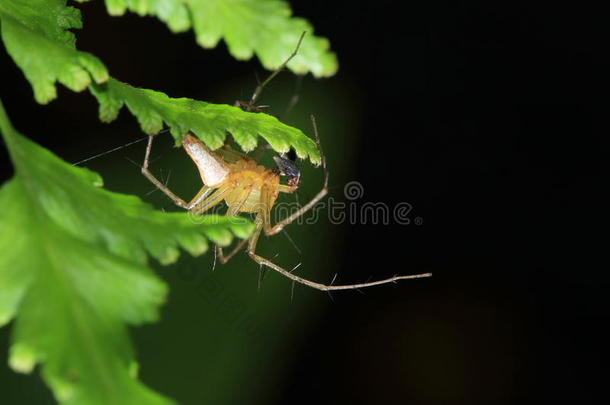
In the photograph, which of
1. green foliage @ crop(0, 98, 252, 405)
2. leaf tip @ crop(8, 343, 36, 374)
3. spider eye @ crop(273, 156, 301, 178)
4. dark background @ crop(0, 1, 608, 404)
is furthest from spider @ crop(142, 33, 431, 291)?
leaf tip @ crop(8, 343, 36, 374)

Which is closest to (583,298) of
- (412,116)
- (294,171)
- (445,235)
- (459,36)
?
(445,235)

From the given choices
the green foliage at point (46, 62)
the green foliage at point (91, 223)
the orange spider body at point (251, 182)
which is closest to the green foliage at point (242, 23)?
the green foliage at point (91, 223)

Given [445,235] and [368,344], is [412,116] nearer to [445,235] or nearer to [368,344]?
[445,235]

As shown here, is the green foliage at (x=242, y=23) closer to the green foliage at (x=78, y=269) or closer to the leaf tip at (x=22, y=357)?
the green foliage at (x=78, y=269)

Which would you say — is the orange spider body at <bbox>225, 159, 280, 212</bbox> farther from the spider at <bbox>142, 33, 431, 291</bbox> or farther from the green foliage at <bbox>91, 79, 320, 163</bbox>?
the green foliage at <bbox>91, 79, 320, 163</bbox>

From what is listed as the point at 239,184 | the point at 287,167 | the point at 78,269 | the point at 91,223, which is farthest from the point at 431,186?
the point at 78,269

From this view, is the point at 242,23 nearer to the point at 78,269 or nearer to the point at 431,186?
the point at 78,269
